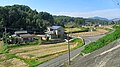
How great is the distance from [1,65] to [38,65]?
5756 mm

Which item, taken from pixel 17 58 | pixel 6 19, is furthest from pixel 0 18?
pixel 17 58

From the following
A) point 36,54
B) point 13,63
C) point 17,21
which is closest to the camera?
point 13,63

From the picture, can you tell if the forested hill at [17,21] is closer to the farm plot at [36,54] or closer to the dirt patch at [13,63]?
the farm plot at [36,54]

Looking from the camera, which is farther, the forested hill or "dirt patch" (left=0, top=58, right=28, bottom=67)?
the forested hill

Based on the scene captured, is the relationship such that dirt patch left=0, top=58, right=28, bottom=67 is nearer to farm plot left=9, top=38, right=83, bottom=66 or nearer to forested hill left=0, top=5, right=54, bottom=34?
farm plot left=9, top=38, right=83, bottom=66

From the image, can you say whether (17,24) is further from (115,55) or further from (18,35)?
(115,55)

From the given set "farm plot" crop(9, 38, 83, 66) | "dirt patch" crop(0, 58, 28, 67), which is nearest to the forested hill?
"farm plot" crop(9, 38, 83, 66)

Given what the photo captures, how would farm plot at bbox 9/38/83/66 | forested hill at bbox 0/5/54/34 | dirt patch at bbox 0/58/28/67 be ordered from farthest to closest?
1. forested hill at bbox 0/5/54/34
2. farm plot at bbox 9/38/83/66
3. dirt patch at bbox 0/58/28/67

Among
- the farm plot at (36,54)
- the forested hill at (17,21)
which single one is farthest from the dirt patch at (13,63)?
the forested hill at (17,21)

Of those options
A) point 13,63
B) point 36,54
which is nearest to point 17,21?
point 36,54

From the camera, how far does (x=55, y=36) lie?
228ft

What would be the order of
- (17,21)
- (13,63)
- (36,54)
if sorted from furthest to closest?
1. (17,21)
2. (36,54)
3. (13,63)

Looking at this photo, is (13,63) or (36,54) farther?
(36,54)

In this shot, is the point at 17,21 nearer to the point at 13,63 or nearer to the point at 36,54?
the point at 36,54
